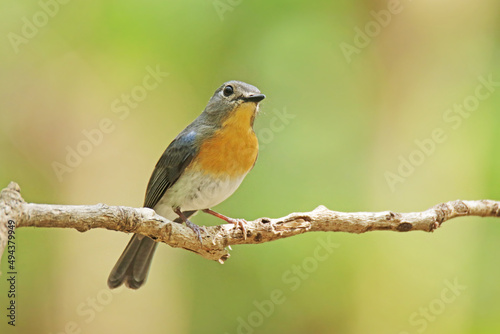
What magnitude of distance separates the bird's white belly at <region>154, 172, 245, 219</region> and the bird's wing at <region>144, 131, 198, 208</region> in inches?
2.4

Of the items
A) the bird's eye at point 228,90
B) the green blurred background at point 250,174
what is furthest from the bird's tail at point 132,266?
the green blurred background at point 250,174

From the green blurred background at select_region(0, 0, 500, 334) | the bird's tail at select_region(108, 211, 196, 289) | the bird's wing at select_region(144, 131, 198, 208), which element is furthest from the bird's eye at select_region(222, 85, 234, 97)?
the green blurred background at select_region(0, 0, 500, 334)

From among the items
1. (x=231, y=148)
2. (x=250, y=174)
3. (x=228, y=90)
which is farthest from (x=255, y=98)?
(x=250, y=174)

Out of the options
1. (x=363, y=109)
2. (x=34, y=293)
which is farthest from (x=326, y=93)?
(x=34, y=293)

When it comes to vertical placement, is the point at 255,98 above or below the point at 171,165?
above

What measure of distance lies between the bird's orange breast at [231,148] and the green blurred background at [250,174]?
1604 millimetres

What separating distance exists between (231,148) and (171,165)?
0.50 meters

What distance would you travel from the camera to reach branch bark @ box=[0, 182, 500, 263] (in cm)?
258

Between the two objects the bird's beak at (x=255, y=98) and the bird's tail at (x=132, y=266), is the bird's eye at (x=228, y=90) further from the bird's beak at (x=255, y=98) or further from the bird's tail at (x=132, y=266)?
the bird's tail at (x=132, y=266)

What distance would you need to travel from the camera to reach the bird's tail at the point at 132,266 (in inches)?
168

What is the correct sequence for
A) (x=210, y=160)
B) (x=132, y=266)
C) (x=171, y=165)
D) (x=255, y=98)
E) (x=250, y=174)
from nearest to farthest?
1. (x=255, y=98)
2. (x=210, y=160)
3. (x=171, y=165)
4. (x=132, y=266)
5. (x=250, y=174)

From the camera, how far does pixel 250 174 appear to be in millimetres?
5883

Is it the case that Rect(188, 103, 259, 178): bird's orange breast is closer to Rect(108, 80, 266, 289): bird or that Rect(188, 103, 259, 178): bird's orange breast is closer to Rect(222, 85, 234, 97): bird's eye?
Rect(108, 80, 266, 289): bird

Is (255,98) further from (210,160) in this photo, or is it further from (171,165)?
(171,165)
